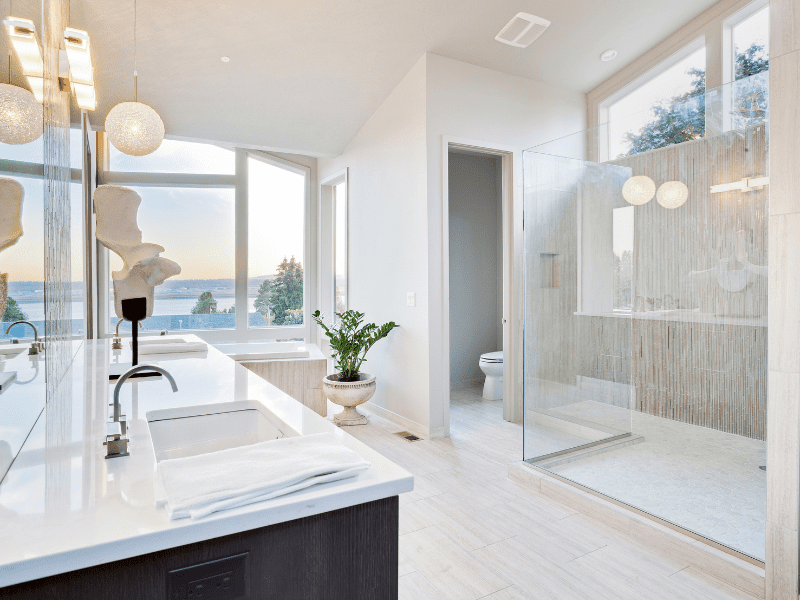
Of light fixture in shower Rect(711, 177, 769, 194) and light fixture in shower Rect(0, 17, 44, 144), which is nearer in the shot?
light fixture in shower Rect(0, 17, 44, 144)

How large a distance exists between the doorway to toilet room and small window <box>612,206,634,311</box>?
104 inches

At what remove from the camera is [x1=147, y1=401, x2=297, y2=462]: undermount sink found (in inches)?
50.8

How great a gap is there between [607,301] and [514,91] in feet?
7.16

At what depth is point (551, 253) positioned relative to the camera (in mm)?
3205

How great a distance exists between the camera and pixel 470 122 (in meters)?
3.91

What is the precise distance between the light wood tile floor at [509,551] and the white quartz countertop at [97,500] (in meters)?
1.14

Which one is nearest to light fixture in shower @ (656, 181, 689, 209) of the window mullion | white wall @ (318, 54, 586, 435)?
white wall @ (318, 54, 586, 435)

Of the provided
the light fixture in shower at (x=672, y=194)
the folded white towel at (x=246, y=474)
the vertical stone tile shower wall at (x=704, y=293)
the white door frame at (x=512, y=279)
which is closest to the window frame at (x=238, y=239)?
the white door frame at (x=512, y=279)

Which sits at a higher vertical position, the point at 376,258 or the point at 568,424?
the point at 376,258

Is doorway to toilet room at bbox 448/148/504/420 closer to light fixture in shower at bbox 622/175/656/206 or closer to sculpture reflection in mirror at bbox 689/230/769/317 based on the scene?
light fixture in shower at bbox 622/175/656/206

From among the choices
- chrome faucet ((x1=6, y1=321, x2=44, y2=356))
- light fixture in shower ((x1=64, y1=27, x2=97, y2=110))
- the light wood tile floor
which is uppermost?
light fixture in shower ((x1=64, y1=27, x2=97, y2=110))

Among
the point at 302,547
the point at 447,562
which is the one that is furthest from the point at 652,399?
the point at 302,547

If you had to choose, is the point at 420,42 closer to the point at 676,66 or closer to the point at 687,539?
the point at 676,66

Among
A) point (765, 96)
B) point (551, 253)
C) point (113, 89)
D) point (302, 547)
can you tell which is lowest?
point (302, 547)
